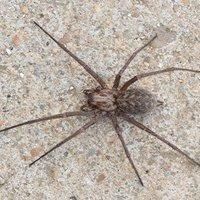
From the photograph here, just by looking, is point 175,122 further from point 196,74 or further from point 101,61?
point 101,61

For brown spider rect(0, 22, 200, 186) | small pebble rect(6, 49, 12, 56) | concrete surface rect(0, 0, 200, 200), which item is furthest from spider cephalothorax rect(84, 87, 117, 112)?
small pebble rect(6, 49, 12, 56)

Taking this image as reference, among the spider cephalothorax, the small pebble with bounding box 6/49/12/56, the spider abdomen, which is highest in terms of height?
the spider abdomen

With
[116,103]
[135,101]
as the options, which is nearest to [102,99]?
[116,103]

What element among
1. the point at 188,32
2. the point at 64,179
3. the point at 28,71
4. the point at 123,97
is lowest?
the point at 64,179

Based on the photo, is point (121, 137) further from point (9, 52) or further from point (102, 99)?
point (9, 52)

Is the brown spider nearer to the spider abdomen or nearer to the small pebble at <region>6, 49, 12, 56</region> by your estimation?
the spider abdomen

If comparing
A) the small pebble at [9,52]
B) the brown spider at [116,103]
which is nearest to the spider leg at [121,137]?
the brown spider at [116,103]

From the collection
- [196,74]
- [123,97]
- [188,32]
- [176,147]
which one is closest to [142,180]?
[176,147]
